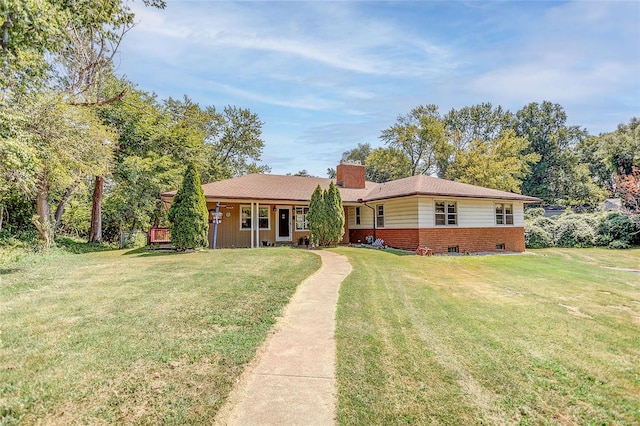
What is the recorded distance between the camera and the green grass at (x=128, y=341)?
8.79 feet

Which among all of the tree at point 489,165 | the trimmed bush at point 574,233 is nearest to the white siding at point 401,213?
the trimmed bush at point 574,233

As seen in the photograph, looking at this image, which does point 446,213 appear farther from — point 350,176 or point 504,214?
point 350,176

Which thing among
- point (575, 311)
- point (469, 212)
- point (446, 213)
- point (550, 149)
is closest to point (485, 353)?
point (575, 311)

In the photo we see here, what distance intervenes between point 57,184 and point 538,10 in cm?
1911

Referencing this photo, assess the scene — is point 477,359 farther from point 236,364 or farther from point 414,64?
point 414,64

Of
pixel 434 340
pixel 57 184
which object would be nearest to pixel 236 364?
pixel 434 340

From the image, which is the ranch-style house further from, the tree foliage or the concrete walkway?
the concrete walkway

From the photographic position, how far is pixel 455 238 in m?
15.5

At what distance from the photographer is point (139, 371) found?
10.5 feet

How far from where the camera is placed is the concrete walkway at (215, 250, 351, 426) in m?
2.66

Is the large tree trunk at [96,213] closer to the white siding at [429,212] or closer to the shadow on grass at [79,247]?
the shadow on grass at [79,247]

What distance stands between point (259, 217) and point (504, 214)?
1306 cm

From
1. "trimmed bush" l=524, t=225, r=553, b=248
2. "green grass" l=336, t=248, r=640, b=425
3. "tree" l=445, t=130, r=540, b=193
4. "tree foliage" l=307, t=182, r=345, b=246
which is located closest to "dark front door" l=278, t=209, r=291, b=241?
"tree foliage" l=307, t=182, r=345, b=246

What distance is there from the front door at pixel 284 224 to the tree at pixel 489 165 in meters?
20.2
